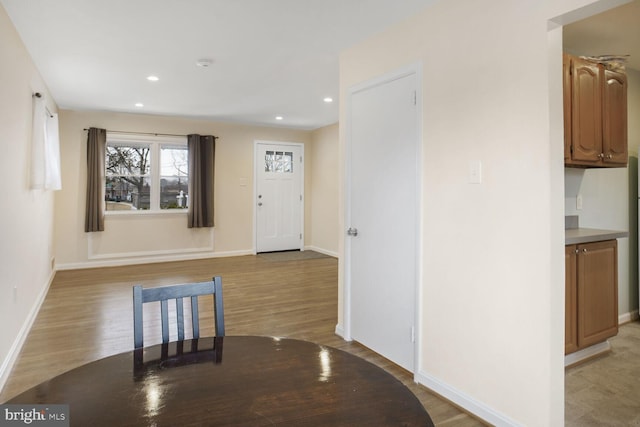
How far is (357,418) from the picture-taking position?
2.84 ft

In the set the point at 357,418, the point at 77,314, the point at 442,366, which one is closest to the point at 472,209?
the point at 442,366

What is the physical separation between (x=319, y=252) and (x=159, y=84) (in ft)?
13.6

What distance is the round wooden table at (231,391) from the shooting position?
2.83 ft

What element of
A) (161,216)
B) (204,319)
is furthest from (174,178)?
(204,319)

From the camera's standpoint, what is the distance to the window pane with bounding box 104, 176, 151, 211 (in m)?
6.09

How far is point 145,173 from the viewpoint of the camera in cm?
630

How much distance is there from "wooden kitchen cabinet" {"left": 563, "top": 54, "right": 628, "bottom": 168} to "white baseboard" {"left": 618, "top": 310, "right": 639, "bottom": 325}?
59.0 inches

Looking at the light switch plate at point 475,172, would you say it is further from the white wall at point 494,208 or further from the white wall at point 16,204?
the white wall at point 16,204

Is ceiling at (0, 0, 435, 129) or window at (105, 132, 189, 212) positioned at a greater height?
ceiling at (0, 0, 435, 129)

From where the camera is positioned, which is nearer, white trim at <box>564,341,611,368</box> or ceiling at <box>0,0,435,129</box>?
ceiling at <box>0,0,435,129</box>

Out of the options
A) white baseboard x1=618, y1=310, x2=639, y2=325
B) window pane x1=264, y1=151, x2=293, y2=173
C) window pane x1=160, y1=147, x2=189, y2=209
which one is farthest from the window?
white baseboard x1=618, y1=310, x2=639, y2=325

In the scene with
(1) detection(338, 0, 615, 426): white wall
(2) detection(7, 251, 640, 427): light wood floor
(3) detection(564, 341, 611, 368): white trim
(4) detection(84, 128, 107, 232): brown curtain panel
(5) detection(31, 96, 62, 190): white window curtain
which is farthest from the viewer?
(4) detection(84, 128, 107, 232): brown curtain panel

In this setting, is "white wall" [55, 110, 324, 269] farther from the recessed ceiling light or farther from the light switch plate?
the light switch plate

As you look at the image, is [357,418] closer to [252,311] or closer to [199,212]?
[252,311]
